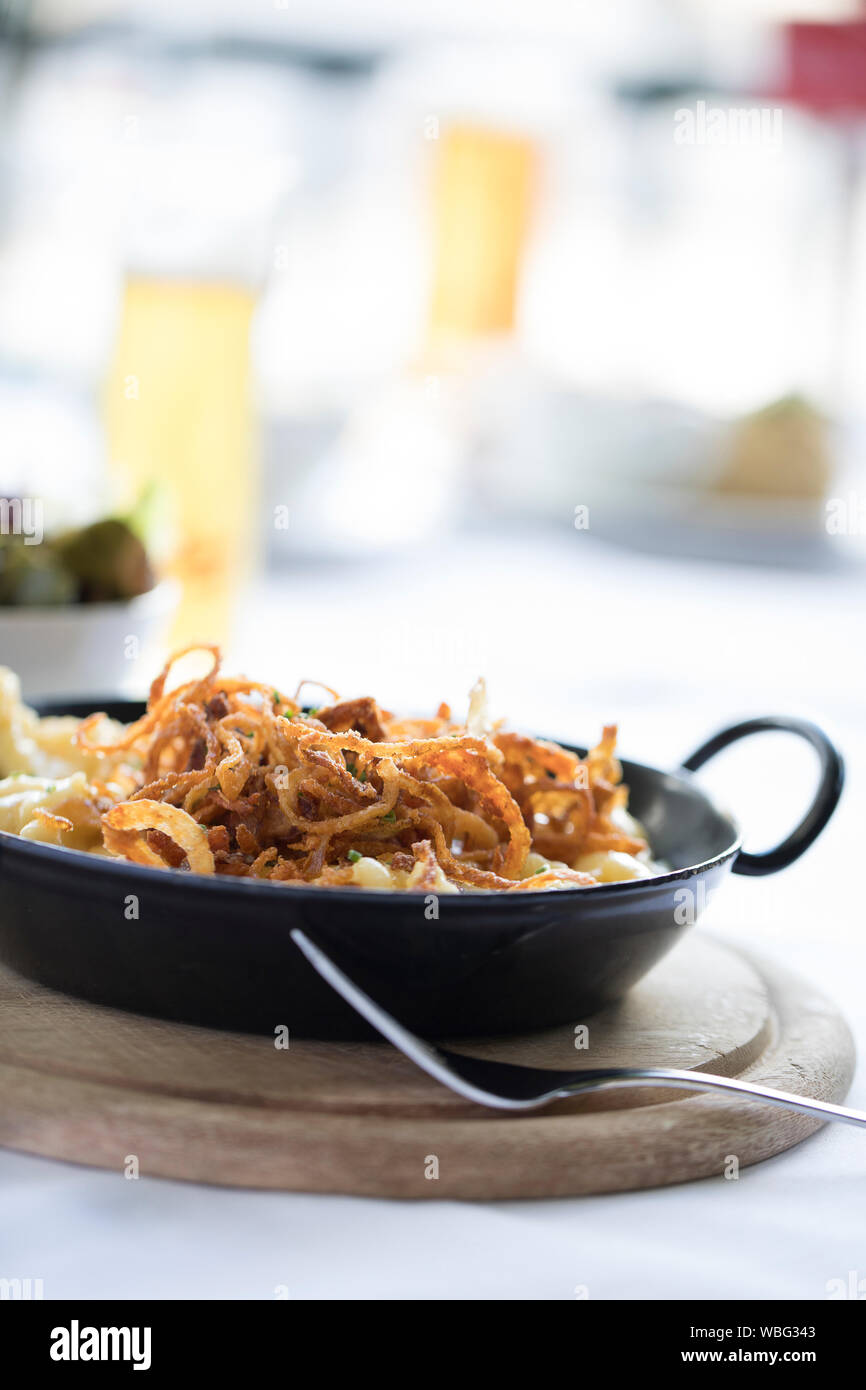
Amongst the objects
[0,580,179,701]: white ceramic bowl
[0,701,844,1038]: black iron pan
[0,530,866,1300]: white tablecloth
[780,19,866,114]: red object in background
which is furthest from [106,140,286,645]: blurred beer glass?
[780,19,866,114]: red object in background

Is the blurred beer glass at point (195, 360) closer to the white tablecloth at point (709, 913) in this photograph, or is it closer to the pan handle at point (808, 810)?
the white tablecloth at point (709, 913)

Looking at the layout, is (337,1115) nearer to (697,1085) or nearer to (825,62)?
(697,1085)

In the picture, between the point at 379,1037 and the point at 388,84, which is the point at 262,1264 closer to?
the point at 379,1037

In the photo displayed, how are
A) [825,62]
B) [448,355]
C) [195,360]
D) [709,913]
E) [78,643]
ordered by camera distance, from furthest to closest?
1. [448,355]
2. [825,62]
3. [195,360]
4. [78,643]
5. [709,913]

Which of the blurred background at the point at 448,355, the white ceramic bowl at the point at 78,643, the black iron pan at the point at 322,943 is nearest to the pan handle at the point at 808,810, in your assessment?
the blurred background at the point at 448,355

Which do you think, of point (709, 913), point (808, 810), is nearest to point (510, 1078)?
point (808, 810)

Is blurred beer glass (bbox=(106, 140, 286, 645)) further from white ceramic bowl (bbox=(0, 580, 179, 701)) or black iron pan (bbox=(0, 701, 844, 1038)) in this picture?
black iron pan (bbox=(0, 701, 844, 1038))
